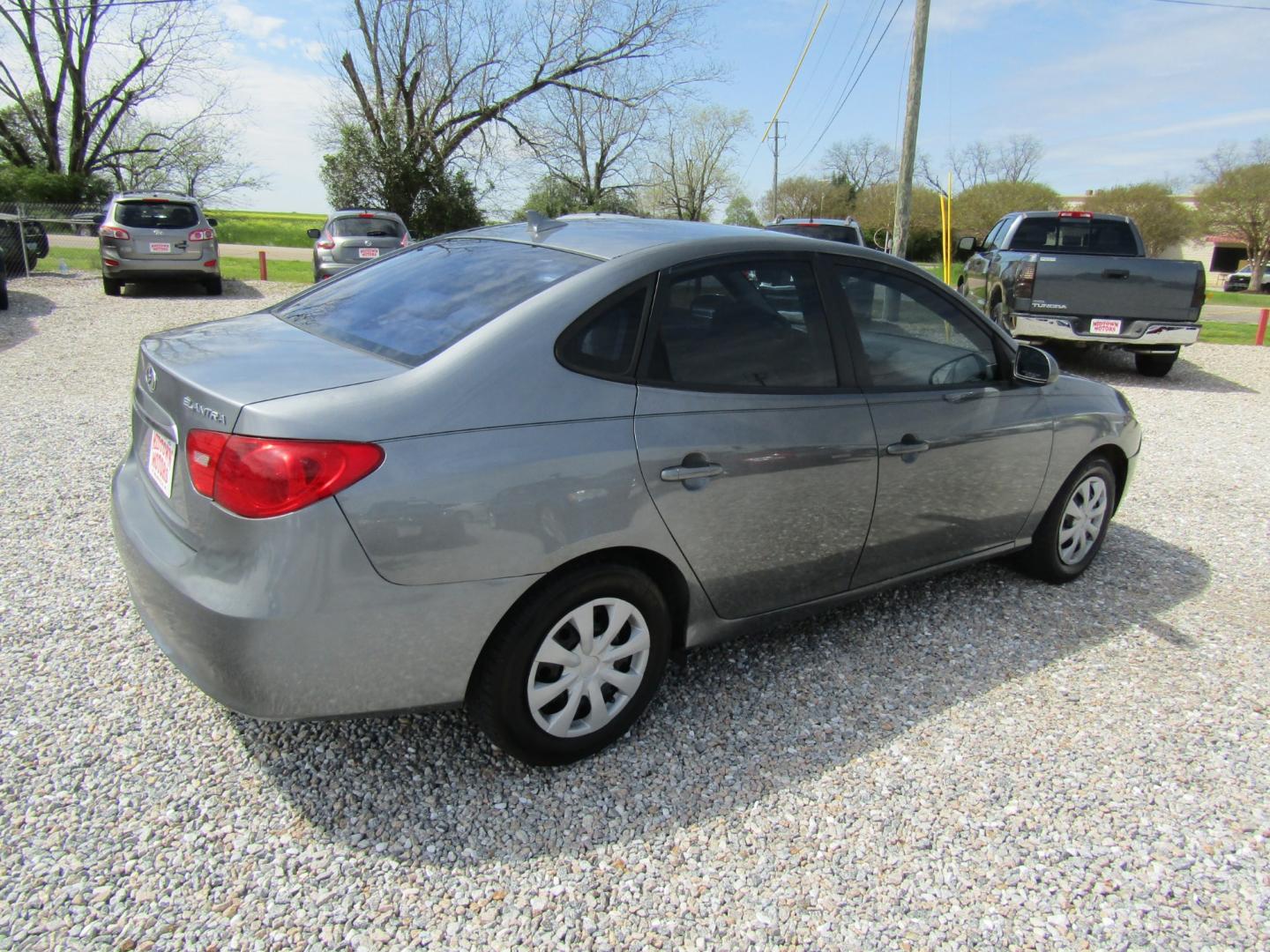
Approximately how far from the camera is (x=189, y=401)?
2375mm

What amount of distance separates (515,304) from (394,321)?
1.44 ft

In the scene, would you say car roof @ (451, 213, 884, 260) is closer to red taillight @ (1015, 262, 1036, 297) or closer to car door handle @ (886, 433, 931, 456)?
car door handle @ (886, 433, 931, 456)

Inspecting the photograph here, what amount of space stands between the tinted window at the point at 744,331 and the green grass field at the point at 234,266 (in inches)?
696

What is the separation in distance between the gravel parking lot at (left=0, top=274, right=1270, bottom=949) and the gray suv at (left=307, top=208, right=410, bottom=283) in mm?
12665

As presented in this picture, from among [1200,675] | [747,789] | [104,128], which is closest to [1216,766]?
[1200,675]

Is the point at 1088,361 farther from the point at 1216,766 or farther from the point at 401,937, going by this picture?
the point at 401,937

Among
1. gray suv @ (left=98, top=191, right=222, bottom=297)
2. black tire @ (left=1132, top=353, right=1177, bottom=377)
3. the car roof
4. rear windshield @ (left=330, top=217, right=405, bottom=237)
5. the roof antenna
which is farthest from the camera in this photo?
rear windshield @ (left=330, top=217, right=405, bottom=237)

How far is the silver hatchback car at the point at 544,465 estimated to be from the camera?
2.19 metres

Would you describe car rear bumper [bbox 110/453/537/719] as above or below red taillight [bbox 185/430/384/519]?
below

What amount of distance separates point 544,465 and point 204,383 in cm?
95

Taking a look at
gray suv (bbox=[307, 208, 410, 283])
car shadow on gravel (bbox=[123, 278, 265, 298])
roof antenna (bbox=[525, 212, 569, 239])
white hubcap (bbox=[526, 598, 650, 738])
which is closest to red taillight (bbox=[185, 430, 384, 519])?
white hubcap (bbox=[526, 598, 650, 738])

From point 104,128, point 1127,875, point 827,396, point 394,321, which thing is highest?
point 104,128

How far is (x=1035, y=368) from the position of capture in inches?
148

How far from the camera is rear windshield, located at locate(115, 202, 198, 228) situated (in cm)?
1479
